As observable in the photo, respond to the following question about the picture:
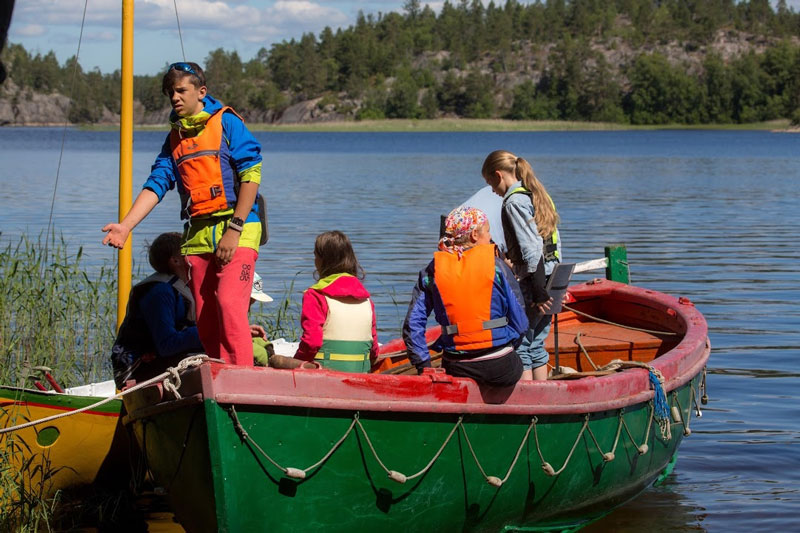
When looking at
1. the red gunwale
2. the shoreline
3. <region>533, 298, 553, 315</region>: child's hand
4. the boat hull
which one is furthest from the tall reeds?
the shoreline

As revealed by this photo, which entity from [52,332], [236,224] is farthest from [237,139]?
[52,332]

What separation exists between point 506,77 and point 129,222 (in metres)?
181

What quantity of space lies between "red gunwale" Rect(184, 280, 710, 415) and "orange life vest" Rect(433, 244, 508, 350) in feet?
0.88

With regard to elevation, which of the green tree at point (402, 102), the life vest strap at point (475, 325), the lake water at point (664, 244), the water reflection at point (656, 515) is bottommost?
the water reflection at point (656, 515)

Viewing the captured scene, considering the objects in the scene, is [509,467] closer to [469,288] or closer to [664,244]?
[469,288]

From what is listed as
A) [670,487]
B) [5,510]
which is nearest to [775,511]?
[670,487]

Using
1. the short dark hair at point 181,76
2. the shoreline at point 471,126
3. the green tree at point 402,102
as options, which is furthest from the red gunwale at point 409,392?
the green tree at point 402,102

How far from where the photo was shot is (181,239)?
5.94m

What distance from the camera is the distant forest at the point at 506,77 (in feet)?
516

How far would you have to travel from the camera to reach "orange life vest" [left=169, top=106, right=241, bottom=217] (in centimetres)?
559

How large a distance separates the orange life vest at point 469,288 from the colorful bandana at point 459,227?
1.7 inches

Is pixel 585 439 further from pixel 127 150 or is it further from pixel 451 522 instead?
pixel 127 150

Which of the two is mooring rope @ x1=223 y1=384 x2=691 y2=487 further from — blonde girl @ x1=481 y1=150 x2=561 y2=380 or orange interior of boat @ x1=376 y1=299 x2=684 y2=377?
orange interior of boat @ x1=376 y1=299 x2=684 y2=377

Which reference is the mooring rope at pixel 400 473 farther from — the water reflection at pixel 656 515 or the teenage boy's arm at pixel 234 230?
the water reflection at pixel 656 515
